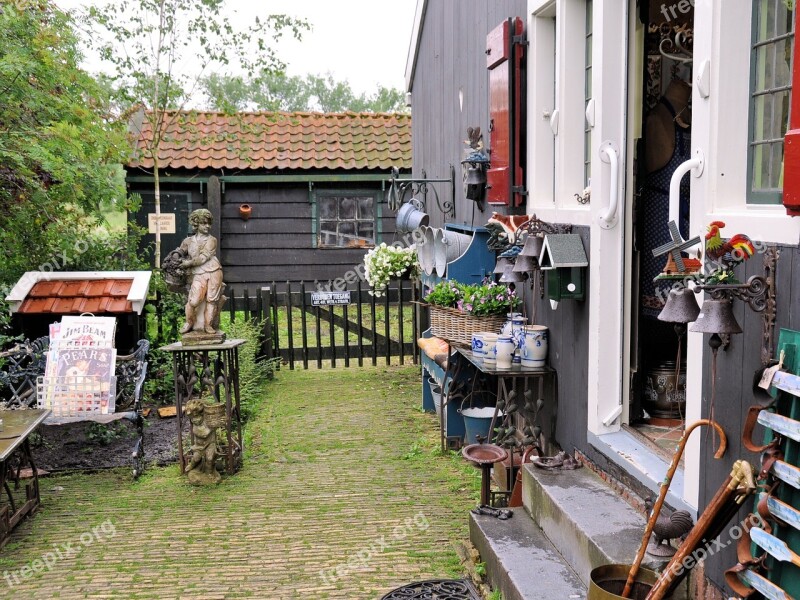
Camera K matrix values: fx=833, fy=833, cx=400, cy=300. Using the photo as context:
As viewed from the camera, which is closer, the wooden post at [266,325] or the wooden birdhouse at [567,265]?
the wooden birdhouse at [567,265]

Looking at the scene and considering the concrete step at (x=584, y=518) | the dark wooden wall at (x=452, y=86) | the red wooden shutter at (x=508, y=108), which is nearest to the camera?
the concrete step at (x=584, y=518)

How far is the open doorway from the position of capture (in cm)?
473

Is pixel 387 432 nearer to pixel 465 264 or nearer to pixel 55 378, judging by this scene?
pixel 465 264

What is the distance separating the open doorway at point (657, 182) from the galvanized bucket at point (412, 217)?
3593mm

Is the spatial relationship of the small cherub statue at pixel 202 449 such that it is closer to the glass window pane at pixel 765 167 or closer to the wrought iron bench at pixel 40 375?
the wrought iron bench at pixel 40 375

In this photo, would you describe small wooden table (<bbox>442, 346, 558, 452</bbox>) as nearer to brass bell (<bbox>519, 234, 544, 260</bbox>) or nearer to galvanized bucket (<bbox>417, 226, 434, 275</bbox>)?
brass bell (<bbox>519, 234, 544, 260</bbox>)

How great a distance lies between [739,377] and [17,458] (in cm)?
513

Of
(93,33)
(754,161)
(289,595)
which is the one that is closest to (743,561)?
(754,161)

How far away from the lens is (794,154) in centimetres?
242

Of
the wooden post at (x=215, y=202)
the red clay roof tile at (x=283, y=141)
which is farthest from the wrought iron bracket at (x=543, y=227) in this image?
the wooden post at (x=215, y=202)

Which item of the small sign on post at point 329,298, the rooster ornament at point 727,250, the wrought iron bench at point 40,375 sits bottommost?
the wrought iron bench at point 40,375

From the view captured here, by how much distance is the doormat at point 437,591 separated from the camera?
4.23m

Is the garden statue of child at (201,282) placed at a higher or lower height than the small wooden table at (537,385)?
higher

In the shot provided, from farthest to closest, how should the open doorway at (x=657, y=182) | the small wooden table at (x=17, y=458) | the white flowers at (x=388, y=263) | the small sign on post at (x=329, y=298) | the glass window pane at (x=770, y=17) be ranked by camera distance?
the small sign on post at (x=329, y=298) → the white flowers at (x=388, y=263) → the small wooden table at (x=17, y=458) → the open doorway at (x=657, y=182) → the glass window pane at (x=770, y=17)
